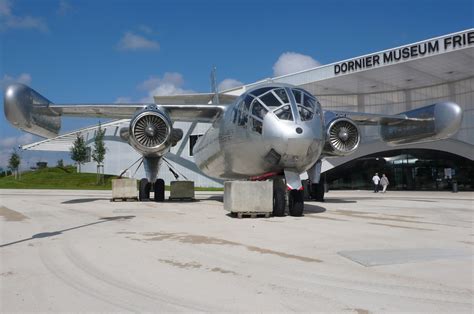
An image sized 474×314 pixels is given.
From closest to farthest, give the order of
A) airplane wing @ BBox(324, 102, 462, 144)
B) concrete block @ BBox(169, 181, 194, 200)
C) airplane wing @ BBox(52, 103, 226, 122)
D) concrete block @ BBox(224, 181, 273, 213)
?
1. concrete block @ BBox(224, 181, 273, 213)
2. airplane wing @ BBox(52, 103, 226, 122)
3. airplane wing @ BBox(324, 102, 462, 144)
4. concrete block @ BBox(169, 181, 194, 200)

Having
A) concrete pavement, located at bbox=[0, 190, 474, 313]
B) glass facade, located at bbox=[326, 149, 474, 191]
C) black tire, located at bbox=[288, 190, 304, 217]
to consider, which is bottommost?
concrete pavement, located at bbox=[0, 190, 474, 313]

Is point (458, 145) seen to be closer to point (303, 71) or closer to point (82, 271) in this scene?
point (303, 71)

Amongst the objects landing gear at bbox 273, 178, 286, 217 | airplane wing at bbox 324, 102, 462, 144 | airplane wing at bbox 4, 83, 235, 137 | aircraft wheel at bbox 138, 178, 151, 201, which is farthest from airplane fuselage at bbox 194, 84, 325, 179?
aircraft wheel at bbox 138, 178, 151, 201

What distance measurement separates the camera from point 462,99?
35750 mm

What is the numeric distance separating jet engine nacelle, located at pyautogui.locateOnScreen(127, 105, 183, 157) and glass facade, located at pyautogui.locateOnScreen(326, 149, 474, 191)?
27.0 m

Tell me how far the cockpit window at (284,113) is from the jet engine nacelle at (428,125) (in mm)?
10232

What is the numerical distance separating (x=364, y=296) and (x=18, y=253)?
16.9ft

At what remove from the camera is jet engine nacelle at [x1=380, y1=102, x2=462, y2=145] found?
57.2 ft

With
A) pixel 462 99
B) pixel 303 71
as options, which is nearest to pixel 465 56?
pixel 462 99

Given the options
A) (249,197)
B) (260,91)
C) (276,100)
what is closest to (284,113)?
(276,100)

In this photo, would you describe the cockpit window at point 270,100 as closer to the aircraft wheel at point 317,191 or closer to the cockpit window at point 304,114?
the cockpit window at point 304,114

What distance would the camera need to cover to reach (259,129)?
36.3 feet

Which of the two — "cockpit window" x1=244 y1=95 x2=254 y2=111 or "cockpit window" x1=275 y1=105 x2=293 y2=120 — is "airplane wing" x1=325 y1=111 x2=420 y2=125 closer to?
"cockpit window" x1=244 y1=95 x2=254 y2=111

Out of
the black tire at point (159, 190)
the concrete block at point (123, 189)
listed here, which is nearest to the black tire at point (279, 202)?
the black tire at point (159, 190)
